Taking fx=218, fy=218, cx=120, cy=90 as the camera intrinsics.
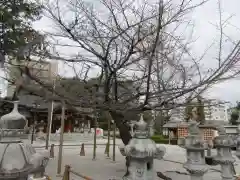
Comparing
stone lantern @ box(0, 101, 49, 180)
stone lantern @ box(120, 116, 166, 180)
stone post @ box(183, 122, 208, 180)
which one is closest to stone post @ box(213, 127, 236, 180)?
stone post @ box(183, 122, 208, 180)

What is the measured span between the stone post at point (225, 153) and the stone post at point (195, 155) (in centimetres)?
85

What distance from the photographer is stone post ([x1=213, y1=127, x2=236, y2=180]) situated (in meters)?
4.57

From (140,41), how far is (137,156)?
274cm

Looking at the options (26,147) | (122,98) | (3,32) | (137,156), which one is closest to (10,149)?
(26,147)

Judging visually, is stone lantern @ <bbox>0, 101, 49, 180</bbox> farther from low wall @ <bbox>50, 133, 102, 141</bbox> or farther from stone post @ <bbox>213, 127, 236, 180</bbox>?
low wall @ <bbox>50, 133, 102, 141</bbox>

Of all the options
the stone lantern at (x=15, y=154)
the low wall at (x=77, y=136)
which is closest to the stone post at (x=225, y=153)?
the stone lantern at (x=15, y=154)

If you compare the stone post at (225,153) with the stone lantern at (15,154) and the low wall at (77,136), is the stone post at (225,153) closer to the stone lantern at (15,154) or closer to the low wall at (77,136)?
the stone lantern at (15,154)

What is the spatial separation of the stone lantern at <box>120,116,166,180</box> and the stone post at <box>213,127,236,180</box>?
82.8 inches

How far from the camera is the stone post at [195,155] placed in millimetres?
3879

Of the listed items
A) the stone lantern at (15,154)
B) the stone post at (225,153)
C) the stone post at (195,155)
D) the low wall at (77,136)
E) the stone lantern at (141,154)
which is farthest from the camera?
the low wall at (77,136)

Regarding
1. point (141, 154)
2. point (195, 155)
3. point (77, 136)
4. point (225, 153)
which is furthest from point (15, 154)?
point (77, 136)

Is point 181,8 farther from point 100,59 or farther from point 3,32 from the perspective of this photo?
point 3,32

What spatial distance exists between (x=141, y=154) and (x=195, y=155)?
5.11 ft

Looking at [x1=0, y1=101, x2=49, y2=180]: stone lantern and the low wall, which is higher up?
[x1=0, y1=101, x2=49, y2=180]: stone lantern
